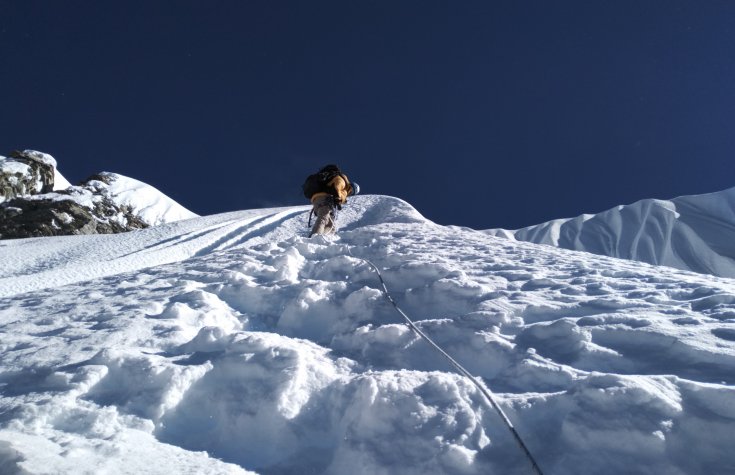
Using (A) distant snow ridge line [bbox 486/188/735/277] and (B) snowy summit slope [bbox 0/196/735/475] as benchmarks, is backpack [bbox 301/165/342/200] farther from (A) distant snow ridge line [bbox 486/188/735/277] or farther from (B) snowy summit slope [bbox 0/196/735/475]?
(A) distant snow ridge line [bbox 486/188/735/277]

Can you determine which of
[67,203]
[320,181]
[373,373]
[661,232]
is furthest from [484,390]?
[67,203]

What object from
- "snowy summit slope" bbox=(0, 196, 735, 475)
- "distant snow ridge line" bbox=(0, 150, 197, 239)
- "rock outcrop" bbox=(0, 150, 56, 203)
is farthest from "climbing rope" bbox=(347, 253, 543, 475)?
"rock outcrop" bbox=(0, 150, 56, 203)

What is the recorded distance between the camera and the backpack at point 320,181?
25.7 ft

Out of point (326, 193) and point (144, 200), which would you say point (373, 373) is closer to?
point (326, 193)

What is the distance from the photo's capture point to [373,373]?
2.44 m

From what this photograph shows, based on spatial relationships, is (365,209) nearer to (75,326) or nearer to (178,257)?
(178,257)

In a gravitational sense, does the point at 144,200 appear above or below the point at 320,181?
below

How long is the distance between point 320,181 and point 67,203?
37.8ft

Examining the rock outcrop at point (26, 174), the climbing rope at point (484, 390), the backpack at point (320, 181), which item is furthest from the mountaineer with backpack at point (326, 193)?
the rock outcrop at point (26, 174)

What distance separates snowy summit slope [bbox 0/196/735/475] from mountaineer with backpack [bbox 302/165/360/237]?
346 centimetres

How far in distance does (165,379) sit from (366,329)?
124 cm

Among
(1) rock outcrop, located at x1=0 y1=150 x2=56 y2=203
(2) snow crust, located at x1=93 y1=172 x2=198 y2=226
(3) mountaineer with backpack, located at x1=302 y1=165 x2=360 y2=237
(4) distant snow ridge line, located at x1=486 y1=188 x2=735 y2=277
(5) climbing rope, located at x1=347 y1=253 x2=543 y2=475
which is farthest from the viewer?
(2) snow crust, located at x1=93 y1=172 x2=198 y2=226

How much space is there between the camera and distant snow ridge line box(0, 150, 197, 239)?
1383 cm

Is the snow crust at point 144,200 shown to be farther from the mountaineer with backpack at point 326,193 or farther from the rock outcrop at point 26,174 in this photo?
the mountaineer with backpack at point 326,193
